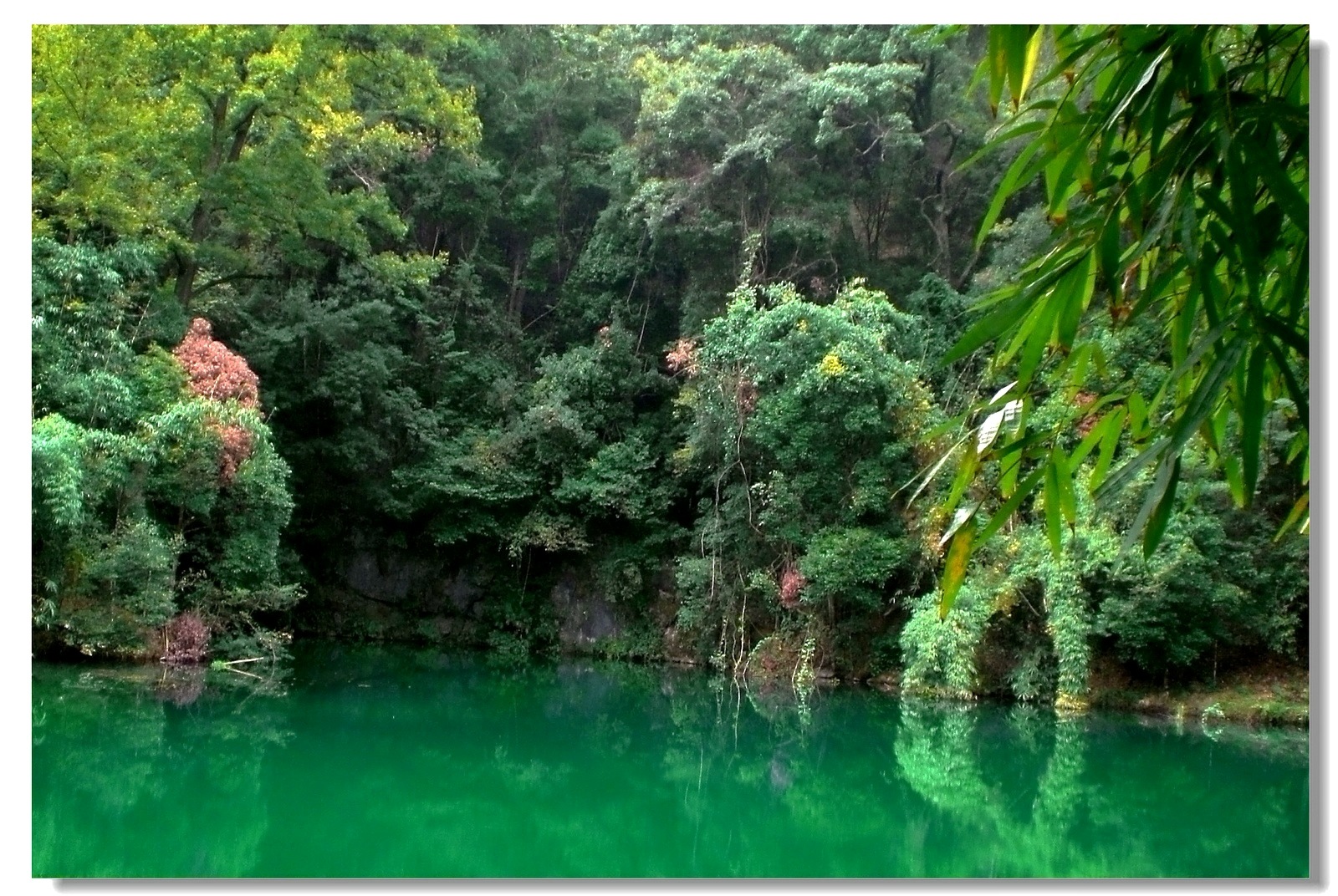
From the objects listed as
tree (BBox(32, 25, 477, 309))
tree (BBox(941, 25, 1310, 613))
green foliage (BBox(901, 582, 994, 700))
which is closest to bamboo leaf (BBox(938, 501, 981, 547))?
tree (BBox(941, 25, 1310, 613))

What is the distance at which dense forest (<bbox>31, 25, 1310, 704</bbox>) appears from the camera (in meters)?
7.42

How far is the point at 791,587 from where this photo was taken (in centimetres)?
1028

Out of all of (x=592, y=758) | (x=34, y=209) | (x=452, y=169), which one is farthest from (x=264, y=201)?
(x=592, y=758)

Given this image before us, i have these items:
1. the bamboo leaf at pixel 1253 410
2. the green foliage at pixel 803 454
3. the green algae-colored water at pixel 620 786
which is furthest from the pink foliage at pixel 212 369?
the bamboo leaf at pixel 1253 410

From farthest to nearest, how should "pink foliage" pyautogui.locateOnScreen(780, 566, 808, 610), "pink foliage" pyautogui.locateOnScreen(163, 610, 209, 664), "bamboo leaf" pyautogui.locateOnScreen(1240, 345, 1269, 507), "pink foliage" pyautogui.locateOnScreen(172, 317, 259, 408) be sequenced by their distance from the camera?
"pink foliage" pyautogui.locateOnScreen(780, 566, 808, 610) < "pink foliage" pyautogui.locateOnScreen(172, 317, 259, 408) < "pink foliage" pyautogui.locateOnScreen(163, 610, 209, 664) < "bamboo leaf" pyautogui.locateOnScreen(1240, 345, 1269, 507)

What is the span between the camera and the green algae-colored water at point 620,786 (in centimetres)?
344

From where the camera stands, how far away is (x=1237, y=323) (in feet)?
2.95

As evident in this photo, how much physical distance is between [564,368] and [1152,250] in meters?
11.8

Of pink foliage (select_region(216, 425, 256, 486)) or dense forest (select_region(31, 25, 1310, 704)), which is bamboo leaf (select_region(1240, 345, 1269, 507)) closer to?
dense forest (select_region(31, 25, 1310, 704))

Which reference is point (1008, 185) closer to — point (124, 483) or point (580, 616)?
point (124, 483)

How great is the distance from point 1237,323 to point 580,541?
38.8ft

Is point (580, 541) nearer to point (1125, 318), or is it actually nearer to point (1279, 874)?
point (1279, 874)

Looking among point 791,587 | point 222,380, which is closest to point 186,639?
point 222,380

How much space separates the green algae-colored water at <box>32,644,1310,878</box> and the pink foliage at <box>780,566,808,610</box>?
105 cm
